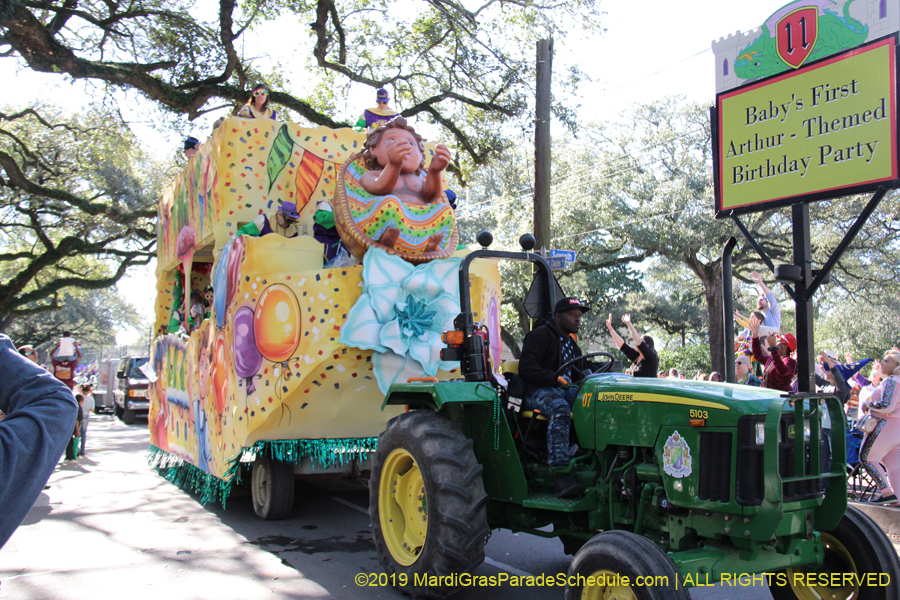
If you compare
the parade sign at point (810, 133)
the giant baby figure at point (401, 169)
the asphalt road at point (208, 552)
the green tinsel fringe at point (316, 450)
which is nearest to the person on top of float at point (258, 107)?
the giant baby figure at point (401, 169)

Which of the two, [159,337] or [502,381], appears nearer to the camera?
[502,381]

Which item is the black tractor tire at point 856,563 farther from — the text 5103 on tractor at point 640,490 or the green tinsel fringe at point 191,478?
the green tinsel fringe at point 191,478

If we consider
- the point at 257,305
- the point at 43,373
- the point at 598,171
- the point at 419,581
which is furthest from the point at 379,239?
the point at 598,171

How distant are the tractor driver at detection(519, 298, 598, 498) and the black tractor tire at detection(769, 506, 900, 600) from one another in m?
1.45

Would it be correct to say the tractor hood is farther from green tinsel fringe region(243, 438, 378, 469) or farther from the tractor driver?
green tinsel fringe region(243, 438, 378, 469)

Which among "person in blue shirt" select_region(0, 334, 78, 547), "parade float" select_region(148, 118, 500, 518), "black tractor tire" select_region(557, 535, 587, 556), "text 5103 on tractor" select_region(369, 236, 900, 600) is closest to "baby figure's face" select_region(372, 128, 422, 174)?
"parade float" select_region(148, 118, 500, 518)

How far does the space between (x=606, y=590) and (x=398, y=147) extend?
189 inches

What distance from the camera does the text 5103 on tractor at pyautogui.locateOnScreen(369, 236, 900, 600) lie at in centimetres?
359

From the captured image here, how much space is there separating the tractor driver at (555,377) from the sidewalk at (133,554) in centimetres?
195

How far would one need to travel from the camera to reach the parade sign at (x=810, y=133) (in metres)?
4.63

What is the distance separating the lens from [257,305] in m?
6.68

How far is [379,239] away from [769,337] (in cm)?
451

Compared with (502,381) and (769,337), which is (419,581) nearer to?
(502,381)

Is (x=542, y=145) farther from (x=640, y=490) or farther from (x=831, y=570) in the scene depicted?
(x=831, y=570)
